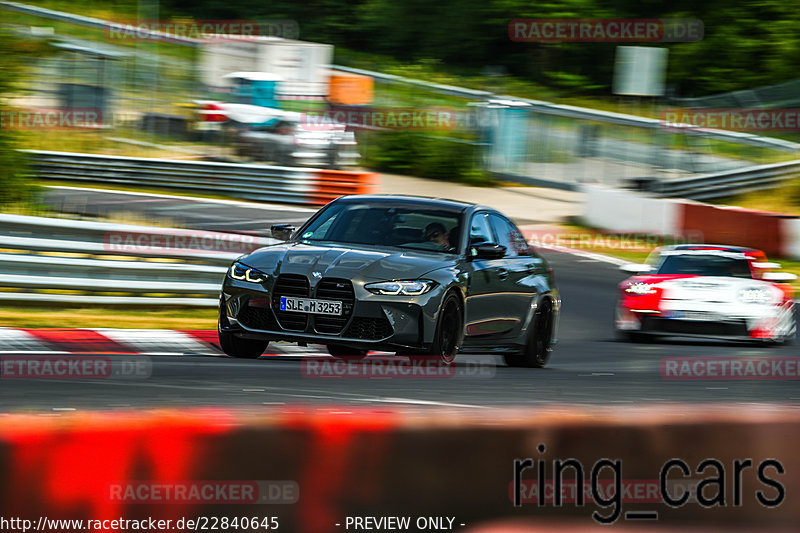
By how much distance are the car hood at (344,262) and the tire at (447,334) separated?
0.30m

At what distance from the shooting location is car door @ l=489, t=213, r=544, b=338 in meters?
11.2

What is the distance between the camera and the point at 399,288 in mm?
9789

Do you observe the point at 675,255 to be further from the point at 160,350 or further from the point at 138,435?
the point at 138,435

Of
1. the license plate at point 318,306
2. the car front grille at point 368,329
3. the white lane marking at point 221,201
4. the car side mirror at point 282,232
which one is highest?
the car side mirror at point 282,232

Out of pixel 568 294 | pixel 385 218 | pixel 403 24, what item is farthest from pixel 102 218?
pixel 403 24

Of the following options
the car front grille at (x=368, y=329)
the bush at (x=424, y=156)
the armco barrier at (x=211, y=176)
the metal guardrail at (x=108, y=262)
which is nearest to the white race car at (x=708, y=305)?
the metal guardrail at (x=108, y=262)

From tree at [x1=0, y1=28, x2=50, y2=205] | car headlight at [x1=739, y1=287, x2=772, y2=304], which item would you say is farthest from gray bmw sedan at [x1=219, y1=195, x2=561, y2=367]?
tree at [x1=0, y1=28, x2=50, y2=205]

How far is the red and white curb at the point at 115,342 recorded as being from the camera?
10766 mm

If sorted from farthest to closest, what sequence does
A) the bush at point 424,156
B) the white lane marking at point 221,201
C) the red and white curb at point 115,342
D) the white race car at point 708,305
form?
the bush at point 424,156
the white lane marking at point 221,201
the white race car at point 708,305
the red and white curb at point 115,342

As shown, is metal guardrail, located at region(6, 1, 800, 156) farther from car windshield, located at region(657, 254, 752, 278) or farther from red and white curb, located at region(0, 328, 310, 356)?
red and white curb, located at region(0, 328, 310, 356)

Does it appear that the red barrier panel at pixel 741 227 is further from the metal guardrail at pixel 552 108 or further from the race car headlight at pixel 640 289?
the race car headlight at pixel 640 289

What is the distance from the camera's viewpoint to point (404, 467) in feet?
16.3

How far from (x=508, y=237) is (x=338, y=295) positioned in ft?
8.46

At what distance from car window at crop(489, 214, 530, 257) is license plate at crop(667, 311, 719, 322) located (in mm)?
3315
